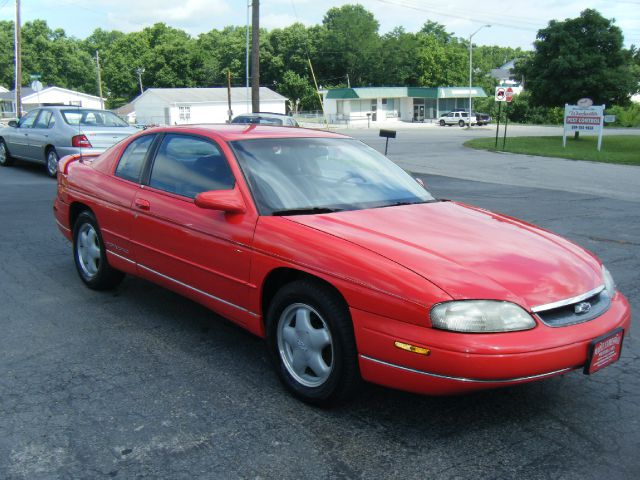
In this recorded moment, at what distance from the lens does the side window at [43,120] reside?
45.8 feet

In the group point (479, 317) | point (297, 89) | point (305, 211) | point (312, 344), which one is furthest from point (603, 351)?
point (297, 89)

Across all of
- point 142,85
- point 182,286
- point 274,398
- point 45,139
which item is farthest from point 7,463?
point 142,85

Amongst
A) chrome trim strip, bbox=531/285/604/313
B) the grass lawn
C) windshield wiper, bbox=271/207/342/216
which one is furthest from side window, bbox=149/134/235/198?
the grass lawn

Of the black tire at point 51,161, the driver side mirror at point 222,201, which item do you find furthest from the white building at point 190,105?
the driver side mirror at point 222,201

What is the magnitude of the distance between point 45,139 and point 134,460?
12315 millimetres

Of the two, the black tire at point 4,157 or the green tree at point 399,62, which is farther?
the green tree at point 399,62

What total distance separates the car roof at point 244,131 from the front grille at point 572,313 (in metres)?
2.23

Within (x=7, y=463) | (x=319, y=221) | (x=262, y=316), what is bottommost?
(x=7, y=463)

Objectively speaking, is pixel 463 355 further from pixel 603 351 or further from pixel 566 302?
pixel 603 351

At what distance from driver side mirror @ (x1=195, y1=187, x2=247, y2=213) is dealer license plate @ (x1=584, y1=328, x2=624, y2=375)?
2.04 metres

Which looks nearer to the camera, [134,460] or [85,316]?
[134,460]

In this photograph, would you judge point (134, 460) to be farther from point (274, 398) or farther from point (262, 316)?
point (262, 316)

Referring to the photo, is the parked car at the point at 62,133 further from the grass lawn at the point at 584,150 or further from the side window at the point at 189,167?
the grass lawn at the point at 584,150

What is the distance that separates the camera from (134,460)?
9.76 ft
